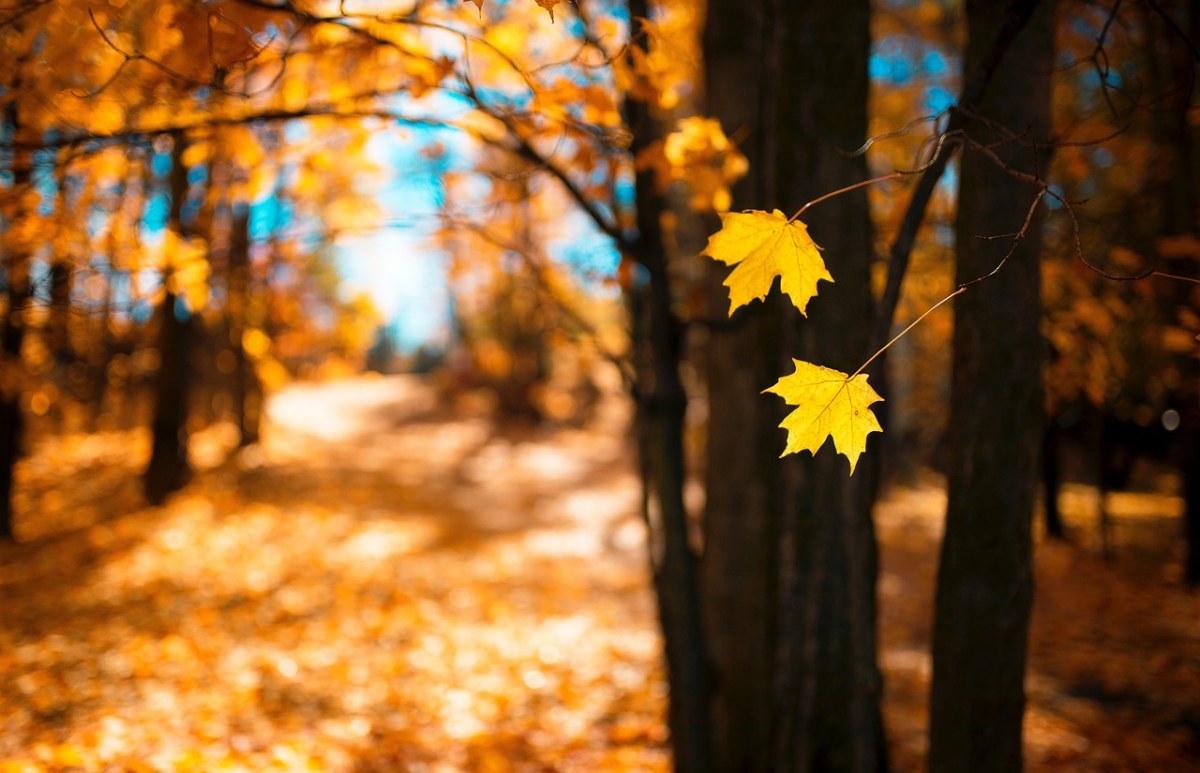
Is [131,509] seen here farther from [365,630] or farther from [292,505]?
[365,630]

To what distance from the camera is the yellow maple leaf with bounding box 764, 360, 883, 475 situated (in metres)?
1.34

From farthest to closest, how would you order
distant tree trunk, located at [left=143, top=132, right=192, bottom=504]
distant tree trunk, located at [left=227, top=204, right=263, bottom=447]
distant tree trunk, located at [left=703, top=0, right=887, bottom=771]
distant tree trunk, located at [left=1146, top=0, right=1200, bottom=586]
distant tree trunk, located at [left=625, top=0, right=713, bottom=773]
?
distant tree trunk, located at [left=227, top=204, right=263, bottom=447]
distant tree trunk, located at [left=143, top=132, right=192, bottom=504]
distant tree trunk, located at [left=1146, top=0, right=1200, bottom=586]
distant tree trunk, located at [left=625, top=0, right=713, bottom=773]
distant tree trunk, located at [left=703, top=0, right=887, bottom=771]

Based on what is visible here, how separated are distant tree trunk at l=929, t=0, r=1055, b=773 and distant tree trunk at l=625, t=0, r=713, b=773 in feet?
3.72

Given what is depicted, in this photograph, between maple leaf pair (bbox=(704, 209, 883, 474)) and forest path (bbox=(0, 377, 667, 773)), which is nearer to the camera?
maple leaf pair (bbox=(704, 209, 883, 474))

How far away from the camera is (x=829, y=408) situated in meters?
1.36

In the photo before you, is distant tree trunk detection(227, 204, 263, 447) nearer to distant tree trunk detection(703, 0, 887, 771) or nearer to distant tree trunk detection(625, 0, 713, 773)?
distant tree trunk detection(625, 0, 713, 773)

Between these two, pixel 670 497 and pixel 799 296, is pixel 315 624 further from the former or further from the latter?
pixel 799 296

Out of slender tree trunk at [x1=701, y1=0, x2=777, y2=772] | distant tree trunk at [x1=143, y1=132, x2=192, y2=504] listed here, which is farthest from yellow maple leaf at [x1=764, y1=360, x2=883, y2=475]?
distant tree trunk at [x1=143, y1=132, x2=192, y2=504]

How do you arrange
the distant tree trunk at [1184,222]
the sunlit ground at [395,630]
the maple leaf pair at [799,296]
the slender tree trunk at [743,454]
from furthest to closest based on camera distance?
the distant tree trunk at [1184,222], the sunlit ground at [395,630], the slender tree trunk at [743,454], the maple leaf pair at [799,296]

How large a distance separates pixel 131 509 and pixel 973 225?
820 centimetres

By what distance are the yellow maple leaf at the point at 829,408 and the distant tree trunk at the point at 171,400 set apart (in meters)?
8.06

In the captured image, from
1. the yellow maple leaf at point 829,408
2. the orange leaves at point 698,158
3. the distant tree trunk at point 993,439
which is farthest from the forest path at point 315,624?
the yellow maple leaf at point 829,408

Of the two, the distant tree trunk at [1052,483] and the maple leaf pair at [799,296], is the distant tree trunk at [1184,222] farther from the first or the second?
the maple leaf pair at [799,296]

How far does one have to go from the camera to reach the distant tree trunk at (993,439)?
208 centimetres
